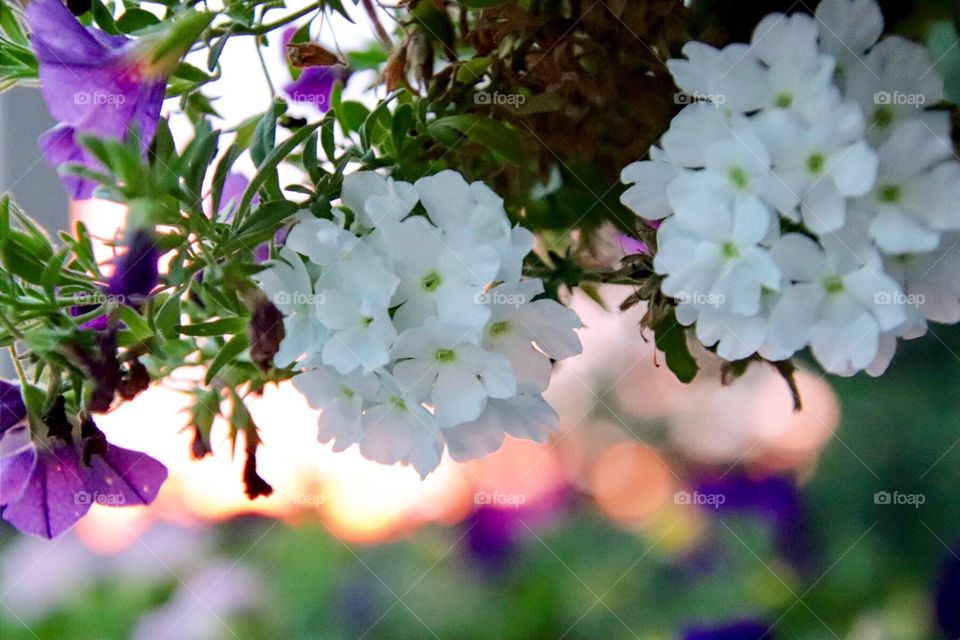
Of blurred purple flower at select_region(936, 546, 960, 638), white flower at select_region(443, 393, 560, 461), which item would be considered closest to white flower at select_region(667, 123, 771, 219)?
white flower at select_region(443, 393, 560, 461)

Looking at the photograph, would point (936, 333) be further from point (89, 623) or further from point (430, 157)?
point (89, 623)

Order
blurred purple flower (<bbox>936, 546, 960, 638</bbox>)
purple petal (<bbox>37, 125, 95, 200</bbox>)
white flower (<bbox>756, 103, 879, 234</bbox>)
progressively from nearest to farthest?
1. white flower (<bbox>756, 103, 879, 234</bbox>)
2. purple petal (<bbox>37, 125, 95, 200</bbox>)
3. blurred purple flower (<bbox>936, 546, 960, 638</bbox>)

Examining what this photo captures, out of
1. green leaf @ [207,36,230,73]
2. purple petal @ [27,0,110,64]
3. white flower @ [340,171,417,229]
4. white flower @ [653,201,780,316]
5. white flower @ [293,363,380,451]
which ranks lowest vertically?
white flower @ [293,363,380,451]

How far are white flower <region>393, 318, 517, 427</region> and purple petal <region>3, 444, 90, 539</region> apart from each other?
0.17 meters

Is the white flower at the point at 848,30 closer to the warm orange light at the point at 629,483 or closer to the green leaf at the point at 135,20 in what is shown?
the green leaf at the point at 135,20

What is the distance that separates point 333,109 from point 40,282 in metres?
0.15

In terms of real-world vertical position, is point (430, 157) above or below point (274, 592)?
above

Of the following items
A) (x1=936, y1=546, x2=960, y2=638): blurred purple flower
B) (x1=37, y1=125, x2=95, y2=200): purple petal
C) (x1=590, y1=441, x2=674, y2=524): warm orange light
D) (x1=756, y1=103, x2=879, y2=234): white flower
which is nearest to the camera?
(x1=756, y1=103, x2=879, y2=234): white flower

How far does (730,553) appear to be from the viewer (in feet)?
2.22

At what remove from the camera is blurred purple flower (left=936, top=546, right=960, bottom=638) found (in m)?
0.58

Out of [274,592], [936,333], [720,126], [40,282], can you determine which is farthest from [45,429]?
[936,333]

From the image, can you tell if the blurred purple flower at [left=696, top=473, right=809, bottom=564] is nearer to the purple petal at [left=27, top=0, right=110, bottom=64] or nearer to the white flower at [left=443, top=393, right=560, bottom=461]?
the white flower at [left=443, top=393, right=560, bottom=461]

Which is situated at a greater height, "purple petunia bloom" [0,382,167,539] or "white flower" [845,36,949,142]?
"white flower" [845,36,949,142]

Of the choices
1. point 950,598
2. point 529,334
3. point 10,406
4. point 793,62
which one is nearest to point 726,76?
point 793,62
